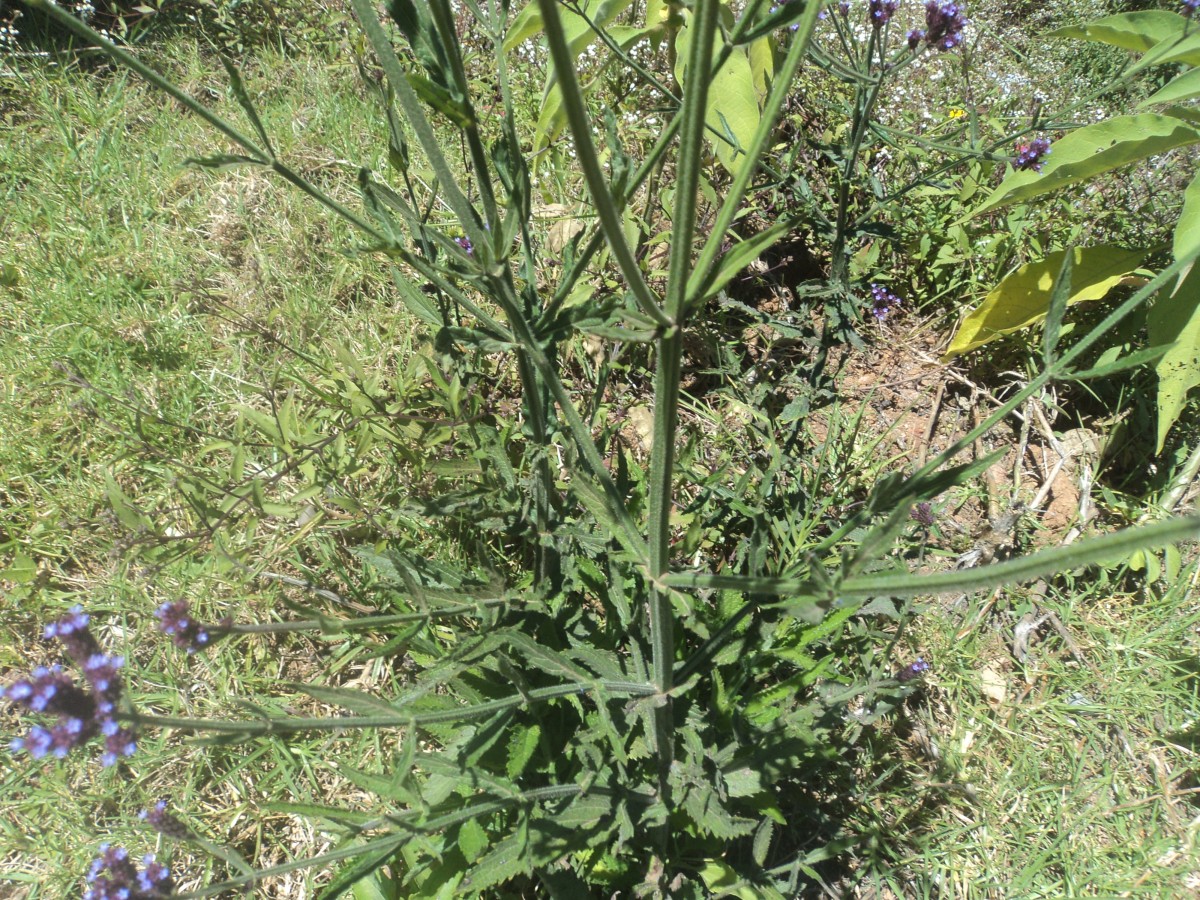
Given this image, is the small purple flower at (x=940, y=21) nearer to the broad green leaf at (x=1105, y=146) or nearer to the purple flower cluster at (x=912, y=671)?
the broad green leaf at (x=1105, y=146)

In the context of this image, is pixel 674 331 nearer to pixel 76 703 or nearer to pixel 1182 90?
pixel 76 703

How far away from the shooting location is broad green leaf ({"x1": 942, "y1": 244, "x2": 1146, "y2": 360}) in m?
2.60

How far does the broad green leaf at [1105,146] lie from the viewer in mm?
2232

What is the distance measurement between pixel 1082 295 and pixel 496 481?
2.04 m

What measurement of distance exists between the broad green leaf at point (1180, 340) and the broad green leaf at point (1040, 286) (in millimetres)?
263

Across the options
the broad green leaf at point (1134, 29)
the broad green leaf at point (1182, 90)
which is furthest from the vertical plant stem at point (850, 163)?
the broad green leaf at point (1182, 90)

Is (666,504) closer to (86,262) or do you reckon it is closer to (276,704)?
(276,704)

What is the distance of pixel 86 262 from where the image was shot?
3164 mm

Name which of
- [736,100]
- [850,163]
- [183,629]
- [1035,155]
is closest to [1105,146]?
[1035,155]

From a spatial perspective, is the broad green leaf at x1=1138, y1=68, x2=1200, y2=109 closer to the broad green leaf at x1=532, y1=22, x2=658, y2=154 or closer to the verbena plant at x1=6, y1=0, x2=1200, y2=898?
the verbena plant at x1=6, y1=0, x2=1200, y2=898

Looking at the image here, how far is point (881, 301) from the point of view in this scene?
2.83 m

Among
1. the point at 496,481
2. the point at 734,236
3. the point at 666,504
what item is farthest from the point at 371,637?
the point at 734,236

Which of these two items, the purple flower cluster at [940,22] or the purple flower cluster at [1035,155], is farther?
the purple flower cluster at [1035,155]

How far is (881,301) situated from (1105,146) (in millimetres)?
777
